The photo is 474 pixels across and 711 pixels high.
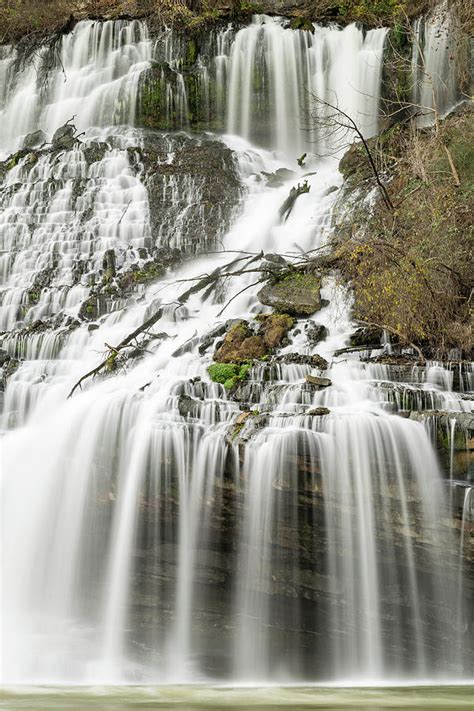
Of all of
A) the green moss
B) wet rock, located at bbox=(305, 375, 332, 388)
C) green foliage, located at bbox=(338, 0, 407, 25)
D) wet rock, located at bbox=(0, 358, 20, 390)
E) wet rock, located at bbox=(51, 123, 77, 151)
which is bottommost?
wet rock, located at bbox=(305, 375, 332, 388)

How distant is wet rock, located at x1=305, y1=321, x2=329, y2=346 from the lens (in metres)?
9.65

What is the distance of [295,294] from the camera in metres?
10.7

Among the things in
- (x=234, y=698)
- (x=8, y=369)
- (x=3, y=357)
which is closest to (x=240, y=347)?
(x=8, y=369)

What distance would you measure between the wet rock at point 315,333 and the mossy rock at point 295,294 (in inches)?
21.0

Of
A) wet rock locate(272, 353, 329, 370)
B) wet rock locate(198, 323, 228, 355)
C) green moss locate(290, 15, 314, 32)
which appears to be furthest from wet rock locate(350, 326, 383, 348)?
green moss locate(290, 15, 314, 32)

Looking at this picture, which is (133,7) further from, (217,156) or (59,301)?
(59,301)

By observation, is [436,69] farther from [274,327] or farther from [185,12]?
[274,327]

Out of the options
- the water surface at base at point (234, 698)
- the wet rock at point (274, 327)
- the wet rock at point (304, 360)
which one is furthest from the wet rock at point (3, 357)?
the water surface at base at point (234, 698)

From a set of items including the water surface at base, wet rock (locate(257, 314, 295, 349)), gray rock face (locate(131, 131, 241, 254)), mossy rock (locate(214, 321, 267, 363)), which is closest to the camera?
the water surface at base

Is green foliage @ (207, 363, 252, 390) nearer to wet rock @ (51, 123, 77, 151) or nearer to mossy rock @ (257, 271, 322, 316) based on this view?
mossy rock @ (257, 271, 322, 316)

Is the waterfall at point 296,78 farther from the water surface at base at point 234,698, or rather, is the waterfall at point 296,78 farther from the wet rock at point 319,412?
the water surface at base at point 234,698

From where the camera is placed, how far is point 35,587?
6.80 m

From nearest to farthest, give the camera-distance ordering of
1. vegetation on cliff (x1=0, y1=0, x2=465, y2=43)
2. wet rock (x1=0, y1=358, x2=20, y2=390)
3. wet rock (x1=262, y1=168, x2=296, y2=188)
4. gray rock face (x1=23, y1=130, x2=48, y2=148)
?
wet rock (x1=0, y1=358, x2=20, y2=390), wet rock (x1=262, y1=168, x2=296, y2=188), gray rock face (x1=23, y1=130, x2=48, y2=148), vegetation on cliff (x1=0, y1=0, x2=465, y2=43)

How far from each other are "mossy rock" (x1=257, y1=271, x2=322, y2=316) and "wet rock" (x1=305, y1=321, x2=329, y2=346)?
53 centimetres
